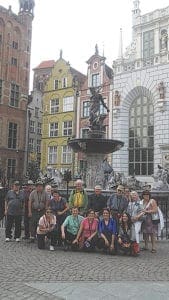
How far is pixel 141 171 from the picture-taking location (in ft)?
118

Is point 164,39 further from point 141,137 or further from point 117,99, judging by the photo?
point 141,137

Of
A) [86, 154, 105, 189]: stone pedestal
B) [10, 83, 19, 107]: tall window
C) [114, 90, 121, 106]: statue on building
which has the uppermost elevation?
[10, 83, 19, 107]: tall window

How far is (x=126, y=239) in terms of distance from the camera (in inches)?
368

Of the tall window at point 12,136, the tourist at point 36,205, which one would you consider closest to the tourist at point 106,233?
the tourist at point 36,205

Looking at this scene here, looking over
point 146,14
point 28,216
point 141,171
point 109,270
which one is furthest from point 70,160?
point 109,270

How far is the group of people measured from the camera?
9344mm

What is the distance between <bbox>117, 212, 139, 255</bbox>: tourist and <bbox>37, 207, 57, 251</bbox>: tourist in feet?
5.48

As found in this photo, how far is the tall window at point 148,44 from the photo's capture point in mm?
37300

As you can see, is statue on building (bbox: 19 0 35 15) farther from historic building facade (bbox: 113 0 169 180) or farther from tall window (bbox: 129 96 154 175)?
tall window (bbox: 129 96 154 175)

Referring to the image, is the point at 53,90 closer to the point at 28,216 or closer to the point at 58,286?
the point at 28,216

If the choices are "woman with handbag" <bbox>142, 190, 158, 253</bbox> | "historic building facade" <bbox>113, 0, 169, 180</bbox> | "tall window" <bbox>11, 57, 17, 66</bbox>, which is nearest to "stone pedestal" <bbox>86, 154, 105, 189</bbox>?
"woman with handbag" <bbox>142, 190, 158, 253</bbox>

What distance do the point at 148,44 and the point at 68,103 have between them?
424 inches

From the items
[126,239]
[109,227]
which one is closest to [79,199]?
[109,227]

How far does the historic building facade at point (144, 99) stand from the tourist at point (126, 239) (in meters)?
25.0
